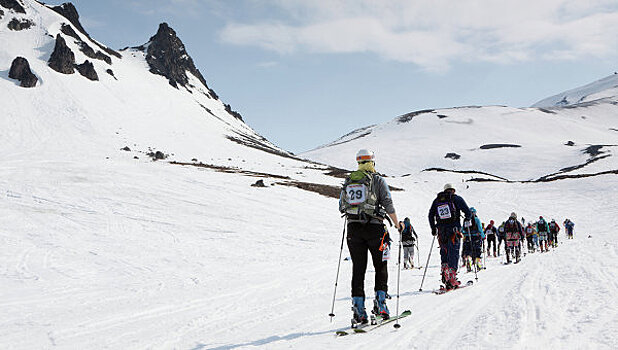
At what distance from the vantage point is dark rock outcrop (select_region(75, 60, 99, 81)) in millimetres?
81750

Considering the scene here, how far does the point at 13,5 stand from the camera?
90875 mm

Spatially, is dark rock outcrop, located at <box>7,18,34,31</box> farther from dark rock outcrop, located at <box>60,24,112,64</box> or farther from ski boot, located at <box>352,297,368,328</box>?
ski boot, located at <box>352,297,368,328</box>

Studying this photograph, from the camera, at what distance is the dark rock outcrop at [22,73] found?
66188 mm

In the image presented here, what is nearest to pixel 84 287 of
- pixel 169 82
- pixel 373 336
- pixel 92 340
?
pixel 92 340

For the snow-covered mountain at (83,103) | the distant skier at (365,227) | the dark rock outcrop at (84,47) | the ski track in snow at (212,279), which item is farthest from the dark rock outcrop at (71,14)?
the distant skier at (365,227)

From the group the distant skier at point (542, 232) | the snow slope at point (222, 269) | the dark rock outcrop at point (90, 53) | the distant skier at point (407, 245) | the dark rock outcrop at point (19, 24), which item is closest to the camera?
the snow slope at point (222, 269)

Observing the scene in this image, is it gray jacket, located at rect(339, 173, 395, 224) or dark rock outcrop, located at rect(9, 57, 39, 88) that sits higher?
dark rock outcrop, located at rect(9, 57, 39, 88)

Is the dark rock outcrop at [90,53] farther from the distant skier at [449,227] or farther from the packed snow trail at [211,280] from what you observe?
the distant skier at [449,227]

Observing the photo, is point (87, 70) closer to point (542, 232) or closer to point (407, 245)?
point (407, 245)

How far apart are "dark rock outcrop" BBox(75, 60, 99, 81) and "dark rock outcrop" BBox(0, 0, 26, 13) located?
78.8 feet

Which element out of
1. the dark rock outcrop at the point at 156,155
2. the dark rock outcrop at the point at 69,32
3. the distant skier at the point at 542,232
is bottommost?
the distant skier at the point at 542,232

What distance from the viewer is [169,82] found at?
4852 inches

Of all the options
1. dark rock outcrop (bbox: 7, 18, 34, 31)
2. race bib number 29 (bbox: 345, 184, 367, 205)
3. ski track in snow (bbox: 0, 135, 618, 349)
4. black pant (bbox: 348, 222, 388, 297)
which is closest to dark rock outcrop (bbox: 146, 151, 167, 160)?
ski track in snow (bbox: 0, 135, 618, 349)

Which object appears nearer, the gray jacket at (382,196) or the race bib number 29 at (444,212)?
the gray jacket at (382,196)
